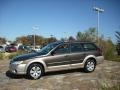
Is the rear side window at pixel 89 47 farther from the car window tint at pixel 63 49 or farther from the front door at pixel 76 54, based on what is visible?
the car window tint at pixel 63 49

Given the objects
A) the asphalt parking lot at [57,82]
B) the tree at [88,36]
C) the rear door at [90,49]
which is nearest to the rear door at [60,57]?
the asphalt parking lot at [57,82]

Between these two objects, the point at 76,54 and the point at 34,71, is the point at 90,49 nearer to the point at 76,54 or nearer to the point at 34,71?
the point at 76,54

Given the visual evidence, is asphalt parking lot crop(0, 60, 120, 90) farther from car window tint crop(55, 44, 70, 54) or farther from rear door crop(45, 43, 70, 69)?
car window tint crop(55, 44, 70, 54)

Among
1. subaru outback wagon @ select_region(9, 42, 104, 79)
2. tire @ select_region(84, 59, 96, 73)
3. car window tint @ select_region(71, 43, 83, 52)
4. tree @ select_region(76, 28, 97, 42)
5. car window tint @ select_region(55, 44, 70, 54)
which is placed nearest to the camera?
subaru outback wagon @ select_region(9, 42, 104, 79)

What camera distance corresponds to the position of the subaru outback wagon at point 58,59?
10508mm

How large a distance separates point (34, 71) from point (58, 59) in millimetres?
1252

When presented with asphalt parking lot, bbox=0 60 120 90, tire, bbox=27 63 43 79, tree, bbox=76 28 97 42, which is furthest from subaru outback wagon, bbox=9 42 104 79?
tree, bbox=76 28 97 42

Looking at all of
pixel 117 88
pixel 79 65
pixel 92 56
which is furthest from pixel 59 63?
pixel 117 88

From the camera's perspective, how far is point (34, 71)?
10602mm

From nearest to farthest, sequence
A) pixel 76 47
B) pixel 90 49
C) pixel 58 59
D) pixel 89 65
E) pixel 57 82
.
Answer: pixel 57 82 → pixel 58 59 → pixel 76 47 → pixel 89 65 → pixel 90 49

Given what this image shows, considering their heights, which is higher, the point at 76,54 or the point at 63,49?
the point at 63,49

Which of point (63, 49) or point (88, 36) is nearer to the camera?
point (63, 49)

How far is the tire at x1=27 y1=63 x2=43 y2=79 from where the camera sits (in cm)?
1053

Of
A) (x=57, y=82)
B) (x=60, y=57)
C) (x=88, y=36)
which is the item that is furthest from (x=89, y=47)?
(x=88, y=36)
